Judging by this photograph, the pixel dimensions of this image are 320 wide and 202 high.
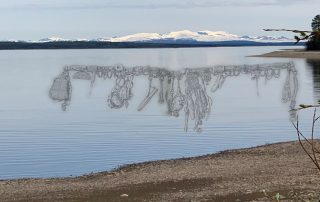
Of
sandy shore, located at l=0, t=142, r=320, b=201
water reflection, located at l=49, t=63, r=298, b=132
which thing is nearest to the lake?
water reflection, located at l=49, t=63, r=298, b=132

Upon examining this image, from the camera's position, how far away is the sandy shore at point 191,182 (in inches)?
458

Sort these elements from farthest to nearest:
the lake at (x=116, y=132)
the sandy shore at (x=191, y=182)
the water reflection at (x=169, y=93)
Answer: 1. the water reflection at (x=169, y=93)
2. the lake at (x=116, y=132)
3. the sandy shore at (x=191, y=182)

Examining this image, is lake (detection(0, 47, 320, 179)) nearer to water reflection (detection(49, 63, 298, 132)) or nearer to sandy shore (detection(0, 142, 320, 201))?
water reflection (detection(49, 63, 298, 132))

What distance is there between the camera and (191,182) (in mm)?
13070

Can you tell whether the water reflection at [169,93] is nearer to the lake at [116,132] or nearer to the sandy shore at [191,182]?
the lake at [116,132]

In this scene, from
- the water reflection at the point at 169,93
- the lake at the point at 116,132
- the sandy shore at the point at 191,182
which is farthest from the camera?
the water reflection at the point at 169,93

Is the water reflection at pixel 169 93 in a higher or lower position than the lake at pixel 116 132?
higher

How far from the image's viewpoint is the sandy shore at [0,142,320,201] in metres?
11.6

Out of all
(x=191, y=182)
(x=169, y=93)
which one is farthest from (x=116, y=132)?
(x=191, y=182)

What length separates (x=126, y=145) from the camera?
864 inches

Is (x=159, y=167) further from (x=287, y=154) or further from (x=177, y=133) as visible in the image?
(x=177, y=133)

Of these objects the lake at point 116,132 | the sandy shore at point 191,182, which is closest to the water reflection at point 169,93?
the lake at point 116,132

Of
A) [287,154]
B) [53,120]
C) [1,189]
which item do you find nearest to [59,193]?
[1,189]

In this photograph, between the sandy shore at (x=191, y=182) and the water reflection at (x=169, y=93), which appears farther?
the water reflection at (x=169, y=93)
